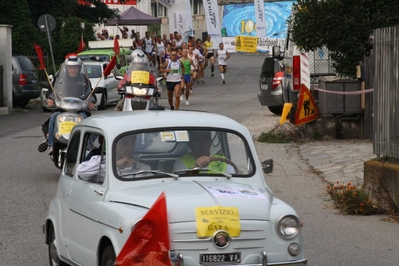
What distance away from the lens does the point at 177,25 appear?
46062mm

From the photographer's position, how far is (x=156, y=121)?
7.36 metres

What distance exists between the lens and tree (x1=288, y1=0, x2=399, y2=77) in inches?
695

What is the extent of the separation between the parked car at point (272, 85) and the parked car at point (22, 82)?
8110 mm

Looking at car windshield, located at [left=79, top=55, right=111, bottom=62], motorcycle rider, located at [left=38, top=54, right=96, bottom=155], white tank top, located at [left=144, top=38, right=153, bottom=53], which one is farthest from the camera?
white tank top, located at [left=144, top=38, right=153, bottom=53]

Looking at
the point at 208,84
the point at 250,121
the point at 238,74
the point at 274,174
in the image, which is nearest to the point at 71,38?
the point at 208,84

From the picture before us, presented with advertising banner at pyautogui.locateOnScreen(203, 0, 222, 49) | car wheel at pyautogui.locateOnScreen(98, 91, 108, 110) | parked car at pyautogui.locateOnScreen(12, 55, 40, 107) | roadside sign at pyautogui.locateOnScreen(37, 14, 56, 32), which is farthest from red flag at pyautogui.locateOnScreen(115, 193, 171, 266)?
advertising banner at pyautogui.locateOnScreen(203, 0, 222, 49)

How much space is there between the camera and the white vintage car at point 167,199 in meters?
6.14

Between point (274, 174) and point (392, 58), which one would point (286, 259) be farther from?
point (274, 174)

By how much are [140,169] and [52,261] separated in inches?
63.2

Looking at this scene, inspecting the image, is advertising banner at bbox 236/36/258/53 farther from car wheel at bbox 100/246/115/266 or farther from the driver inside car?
car wheel at bbox 100/246/115/266

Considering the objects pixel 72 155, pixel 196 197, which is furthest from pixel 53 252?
pixel 196 197

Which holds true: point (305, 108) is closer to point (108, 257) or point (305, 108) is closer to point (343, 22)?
point (343, 22)

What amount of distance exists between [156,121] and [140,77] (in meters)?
10.6

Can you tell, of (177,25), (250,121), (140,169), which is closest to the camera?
(140,169)
